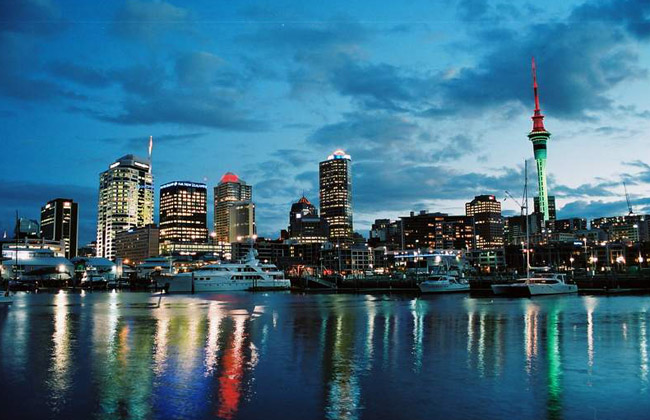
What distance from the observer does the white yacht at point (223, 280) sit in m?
132

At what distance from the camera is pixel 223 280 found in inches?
5305

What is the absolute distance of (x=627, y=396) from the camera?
19.9 meters

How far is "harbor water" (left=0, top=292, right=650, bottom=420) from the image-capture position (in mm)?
18500

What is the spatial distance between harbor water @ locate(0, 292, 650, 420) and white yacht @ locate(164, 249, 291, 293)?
3491 inches

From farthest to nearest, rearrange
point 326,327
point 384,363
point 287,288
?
point 287,288, point 326,327, point 384,363

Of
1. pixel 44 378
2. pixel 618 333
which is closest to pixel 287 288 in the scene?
pixel 618 333

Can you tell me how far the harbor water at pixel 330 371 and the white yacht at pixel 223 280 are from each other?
291ft

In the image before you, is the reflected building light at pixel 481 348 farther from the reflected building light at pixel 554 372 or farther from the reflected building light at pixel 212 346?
the reflected building light at pixel 212 346

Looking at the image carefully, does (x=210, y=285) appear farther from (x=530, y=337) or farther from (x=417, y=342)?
(x=530, y=337)

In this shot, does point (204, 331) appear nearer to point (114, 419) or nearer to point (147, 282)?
point (114, 419)

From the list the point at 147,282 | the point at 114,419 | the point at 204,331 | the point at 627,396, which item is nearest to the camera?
the point at 114,419

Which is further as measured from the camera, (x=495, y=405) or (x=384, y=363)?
(x=384, y=363)

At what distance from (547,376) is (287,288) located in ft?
394

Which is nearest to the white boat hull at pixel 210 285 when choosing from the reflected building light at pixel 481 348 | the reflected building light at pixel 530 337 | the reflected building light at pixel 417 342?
the reflected building light at pixel 417 342
